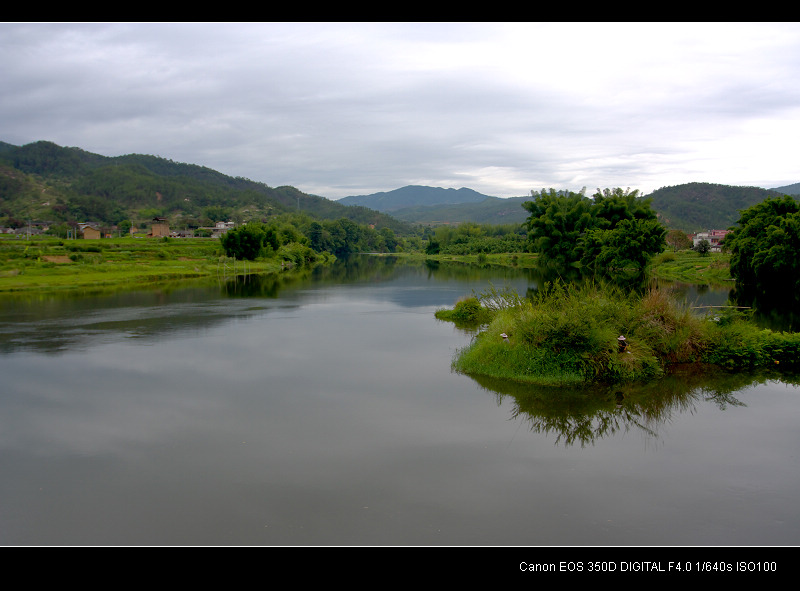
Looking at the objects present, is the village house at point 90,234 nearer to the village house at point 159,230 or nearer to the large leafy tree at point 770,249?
the village house at point 159,230

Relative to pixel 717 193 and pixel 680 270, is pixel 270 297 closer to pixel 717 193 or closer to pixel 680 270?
pixel 680 270

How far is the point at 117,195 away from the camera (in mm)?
125188

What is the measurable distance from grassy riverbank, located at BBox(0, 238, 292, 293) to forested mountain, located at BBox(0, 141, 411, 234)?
1467 inches

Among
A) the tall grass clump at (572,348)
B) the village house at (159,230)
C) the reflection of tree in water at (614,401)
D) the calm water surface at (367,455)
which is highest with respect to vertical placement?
the village house at (159,230)

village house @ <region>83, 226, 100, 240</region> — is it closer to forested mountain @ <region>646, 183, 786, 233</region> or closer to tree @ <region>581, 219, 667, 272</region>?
tree @ <region>581, 219, 667, 272</region>

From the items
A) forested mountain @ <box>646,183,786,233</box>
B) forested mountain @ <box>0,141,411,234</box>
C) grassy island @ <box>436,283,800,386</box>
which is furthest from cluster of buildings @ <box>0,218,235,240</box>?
forested mountain @ <box>646,183,786,233</box>

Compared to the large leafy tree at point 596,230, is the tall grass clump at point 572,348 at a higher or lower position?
lower

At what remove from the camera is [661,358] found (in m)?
14.5

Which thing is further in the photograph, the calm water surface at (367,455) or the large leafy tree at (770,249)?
the large leafy tree at (770,249)

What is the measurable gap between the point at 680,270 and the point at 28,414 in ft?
164

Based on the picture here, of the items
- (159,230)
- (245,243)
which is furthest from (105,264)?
(159,230)

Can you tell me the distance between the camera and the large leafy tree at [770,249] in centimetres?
3391

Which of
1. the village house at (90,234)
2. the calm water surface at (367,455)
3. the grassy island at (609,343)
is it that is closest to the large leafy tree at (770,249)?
the grassy island at (609,343)

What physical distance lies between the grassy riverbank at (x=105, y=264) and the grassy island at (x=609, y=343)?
96.9 ft
